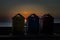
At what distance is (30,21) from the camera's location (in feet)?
3.55

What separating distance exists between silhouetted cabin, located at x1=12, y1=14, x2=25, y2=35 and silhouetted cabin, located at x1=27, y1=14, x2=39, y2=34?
0.06 m

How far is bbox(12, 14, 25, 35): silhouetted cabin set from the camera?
105 centimetres

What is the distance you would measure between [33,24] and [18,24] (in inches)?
5.1

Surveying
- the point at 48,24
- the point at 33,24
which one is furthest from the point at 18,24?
the point at 48,24

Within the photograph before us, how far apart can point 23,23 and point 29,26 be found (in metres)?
0.06

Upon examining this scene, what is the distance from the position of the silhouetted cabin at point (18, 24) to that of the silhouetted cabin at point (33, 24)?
63mm

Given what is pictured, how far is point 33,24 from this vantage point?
42.4 inches

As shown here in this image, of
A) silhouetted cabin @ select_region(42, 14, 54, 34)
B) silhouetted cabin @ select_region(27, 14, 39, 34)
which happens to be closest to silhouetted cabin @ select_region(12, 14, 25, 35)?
silhouetted cabin @ select_region(27, 14, 39, 34)

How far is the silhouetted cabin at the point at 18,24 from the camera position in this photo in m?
1.05

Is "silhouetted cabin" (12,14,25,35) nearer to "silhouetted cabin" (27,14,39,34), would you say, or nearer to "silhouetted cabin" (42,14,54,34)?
"silhouetted cabin" (27,14,39,34)

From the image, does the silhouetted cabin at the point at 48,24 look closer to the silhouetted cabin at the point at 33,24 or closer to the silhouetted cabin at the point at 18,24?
the silhouetted cabin at the point at 33,24

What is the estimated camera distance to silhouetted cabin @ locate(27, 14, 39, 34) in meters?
1.07

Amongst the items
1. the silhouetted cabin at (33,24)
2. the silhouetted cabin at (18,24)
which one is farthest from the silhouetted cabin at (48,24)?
the silhouetted cabin at (18,24)

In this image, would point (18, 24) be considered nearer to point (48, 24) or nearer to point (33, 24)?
point (33, 24)
